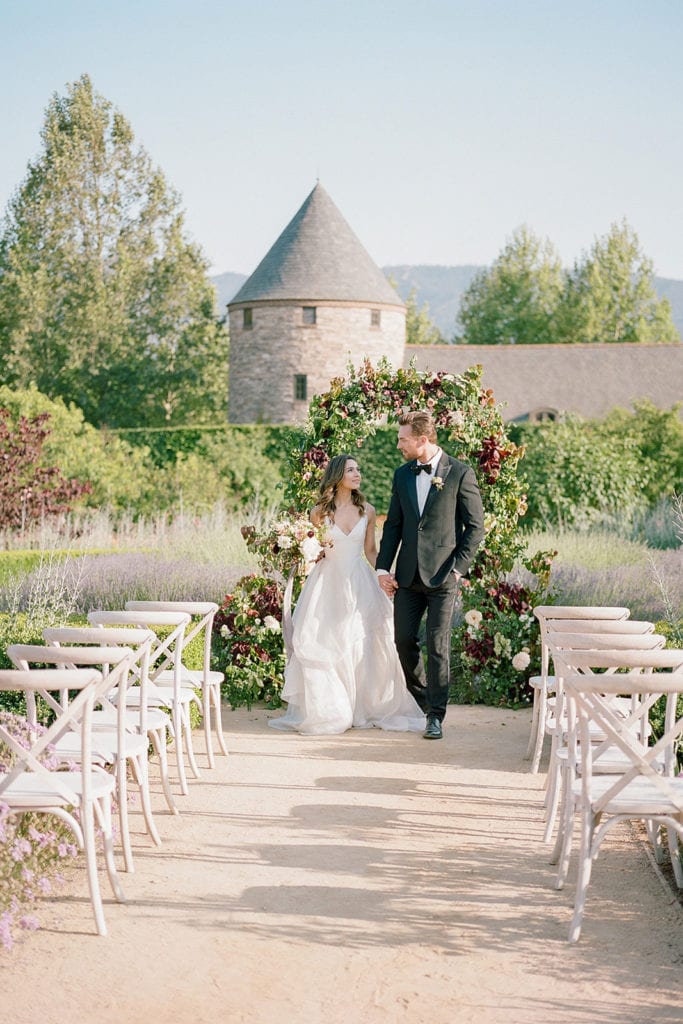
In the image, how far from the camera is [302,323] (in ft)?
127

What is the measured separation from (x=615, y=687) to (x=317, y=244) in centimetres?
3711

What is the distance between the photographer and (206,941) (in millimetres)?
4227

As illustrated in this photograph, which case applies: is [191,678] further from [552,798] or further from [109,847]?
[109,847]

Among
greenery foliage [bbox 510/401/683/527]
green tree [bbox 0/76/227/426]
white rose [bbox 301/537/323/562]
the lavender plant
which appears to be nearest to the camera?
the lavender plant

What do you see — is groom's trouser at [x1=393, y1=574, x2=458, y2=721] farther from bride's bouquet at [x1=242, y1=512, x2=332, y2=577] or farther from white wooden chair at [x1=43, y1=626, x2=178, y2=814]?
white wooden chair at [x1=43, y1=626, x2=178, y2=814]

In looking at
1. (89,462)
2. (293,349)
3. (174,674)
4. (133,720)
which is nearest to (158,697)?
(174,674)

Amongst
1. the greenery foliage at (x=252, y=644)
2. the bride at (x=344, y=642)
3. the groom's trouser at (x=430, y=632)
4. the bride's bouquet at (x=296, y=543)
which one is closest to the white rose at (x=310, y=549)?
the bride's bouquet at (x=296, y=543)

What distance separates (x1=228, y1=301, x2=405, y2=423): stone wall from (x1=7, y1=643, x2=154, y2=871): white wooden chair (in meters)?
33.1

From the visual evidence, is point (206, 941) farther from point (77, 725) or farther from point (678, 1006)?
point (678, 1006)

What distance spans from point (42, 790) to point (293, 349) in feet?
114

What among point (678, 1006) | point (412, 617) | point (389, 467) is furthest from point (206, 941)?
point (389, 467)

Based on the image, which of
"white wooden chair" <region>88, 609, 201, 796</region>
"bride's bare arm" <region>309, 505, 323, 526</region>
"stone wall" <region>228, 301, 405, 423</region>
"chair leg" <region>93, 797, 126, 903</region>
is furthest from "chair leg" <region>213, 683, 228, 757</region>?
"stone wall" <region>228, 301, 405, 423</region>

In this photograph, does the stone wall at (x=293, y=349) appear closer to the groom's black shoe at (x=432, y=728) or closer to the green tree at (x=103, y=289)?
the green tree at (x=103, y=289)

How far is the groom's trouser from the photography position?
7738mm
